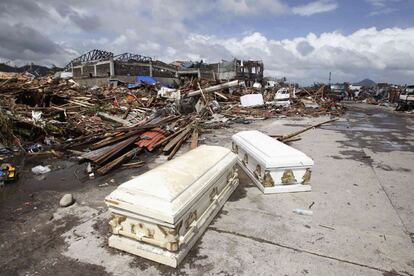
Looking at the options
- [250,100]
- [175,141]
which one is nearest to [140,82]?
[250,100]

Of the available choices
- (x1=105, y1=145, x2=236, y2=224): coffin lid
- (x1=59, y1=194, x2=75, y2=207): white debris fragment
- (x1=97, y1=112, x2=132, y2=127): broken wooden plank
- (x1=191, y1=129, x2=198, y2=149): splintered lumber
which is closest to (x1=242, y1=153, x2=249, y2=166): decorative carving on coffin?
(x1=105, y1=145, x2=236, y2=224): coffin lid

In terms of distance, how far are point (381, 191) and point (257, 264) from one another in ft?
9.96

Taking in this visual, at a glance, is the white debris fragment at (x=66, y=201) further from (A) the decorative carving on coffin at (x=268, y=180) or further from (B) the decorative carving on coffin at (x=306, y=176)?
(B) the decorative carving on coffin at (x=306, y=176)

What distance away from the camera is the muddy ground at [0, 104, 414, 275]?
250 centimetres

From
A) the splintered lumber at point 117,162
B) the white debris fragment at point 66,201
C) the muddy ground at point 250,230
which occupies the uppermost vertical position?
the splintered lumber at point 117,162

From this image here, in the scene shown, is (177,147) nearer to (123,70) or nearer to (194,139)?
(194,139)

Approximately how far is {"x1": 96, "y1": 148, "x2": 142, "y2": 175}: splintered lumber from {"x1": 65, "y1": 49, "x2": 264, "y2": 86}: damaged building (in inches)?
1015

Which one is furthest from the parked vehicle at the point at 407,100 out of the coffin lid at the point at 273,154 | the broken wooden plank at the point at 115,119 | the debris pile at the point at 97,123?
the broken wooden plank at the point at 115,119

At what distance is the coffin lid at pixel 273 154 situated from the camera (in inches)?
159

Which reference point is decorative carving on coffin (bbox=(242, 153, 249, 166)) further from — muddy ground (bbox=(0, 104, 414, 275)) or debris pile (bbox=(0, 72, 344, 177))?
debris pile (bbox=(0, 72, 344, 177))

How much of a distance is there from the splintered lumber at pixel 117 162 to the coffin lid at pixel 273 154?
272cm

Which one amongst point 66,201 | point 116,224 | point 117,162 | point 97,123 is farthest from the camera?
point 97,123

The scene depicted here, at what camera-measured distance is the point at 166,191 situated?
97.7 inches

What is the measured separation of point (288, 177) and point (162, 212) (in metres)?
2.52
